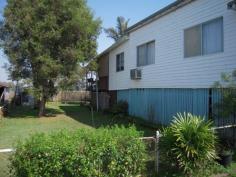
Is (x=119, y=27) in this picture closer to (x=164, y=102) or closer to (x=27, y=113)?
(x=27, y=113)

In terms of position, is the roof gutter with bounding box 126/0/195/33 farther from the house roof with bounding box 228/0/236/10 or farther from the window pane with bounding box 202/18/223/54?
the house roof with bounding box 228/0/236/10

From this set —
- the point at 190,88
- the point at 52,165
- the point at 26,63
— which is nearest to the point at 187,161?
the point at 52,165

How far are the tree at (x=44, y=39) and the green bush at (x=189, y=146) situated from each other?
15.6 meters

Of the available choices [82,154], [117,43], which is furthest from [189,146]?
[117,43]

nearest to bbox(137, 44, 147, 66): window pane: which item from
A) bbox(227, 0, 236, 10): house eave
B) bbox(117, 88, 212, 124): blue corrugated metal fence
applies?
bbox(117, 88, 212, 124): blue corrugated metal fence

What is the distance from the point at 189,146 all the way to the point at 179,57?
332 inches

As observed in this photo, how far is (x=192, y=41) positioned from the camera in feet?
50.1

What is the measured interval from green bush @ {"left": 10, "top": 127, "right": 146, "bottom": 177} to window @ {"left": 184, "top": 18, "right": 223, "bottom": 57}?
7370 millimetres

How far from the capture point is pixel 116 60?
2642cm

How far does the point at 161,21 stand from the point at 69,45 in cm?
838

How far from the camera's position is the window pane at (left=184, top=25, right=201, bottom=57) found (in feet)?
48.7

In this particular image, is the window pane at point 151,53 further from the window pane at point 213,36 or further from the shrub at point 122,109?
the window pane at point 213,36

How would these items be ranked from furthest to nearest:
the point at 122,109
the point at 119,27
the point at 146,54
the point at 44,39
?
the point at 119,27 < the point at 44,39 < the point at 122,109 < the point at 146,54

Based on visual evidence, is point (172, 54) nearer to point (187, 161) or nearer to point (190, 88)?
point (190, 88)
